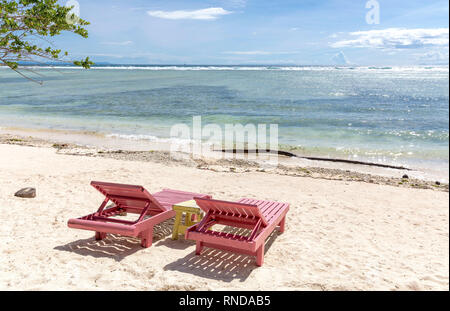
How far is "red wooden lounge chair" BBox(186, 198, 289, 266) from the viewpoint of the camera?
4.65 metres

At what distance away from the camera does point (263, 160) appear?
13477 millimetres

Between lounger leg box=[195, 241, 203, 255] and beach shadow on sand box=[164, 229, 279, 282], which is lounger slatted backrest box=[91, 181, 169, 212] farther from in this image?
beach shadow on sand box=[164, 229, 279, 282]

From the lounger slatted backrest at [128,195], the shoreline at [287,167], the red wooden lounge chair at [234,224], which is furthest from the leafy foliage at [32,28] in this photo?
the shoreline at [287,167]

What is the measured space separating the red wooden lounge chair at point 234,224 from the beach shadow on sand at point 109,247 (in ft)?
3.08

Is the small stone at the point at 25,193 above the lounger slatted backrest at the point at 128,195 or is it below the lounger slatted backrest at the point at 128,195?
below

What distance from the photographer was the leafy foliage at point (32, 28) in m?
5.06

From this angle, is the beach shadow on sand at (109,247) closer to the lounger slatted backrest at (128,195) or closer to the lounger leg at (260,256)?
the lounger slatted backrest at (128,195)

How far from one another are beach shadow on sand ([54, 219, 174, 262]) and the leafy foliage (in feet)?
8.91

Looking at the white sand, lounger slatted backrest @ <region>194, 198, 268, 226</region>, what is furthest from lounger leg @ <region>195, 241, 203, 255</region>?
lounger slatted backrest @ <region>194, 198, 268, 226</region>

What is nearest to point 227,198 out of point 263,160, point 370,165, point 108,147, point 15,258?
point 15,258

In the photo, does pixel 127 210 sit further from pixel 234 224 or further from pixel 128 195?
pixel 234 224

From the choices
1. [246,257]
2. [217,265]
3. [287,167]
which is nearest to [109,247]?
[217,265]

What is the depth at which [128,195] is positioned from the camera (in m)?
5.56

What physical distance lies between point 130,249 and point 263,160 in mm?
8806
